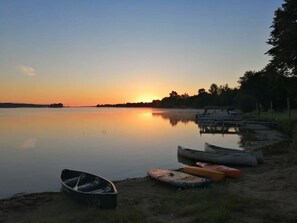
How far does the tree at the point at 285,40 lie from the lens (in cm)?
3031

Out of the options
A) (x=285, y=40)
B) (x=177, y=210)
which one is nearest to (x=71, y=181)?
(x=177, y=210)

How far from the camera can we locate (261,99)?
261ft

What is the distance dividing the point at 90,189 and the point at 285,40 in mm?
24075

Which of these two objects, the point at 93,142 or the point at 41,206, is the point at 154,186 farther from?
the point at 93,142

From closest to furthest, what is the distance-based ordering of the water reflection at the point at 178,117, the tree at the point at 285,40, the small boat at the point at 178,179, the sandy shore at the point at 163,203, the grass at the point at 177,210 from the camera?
the grass at the point at 177,210 → the sandy shore at the point at 163,203 → the small boat at the point at 178,179 → the tree at the point at 285,40 → the water reflection at the point at 178,117

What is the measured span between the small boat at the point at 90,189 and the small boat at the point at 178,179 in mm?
2714

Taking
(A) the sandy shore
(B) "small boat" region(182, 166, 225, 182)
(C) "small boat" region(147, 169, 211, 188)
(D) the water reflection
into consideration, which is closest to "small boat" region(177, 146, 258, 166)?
(A) the sandy shore

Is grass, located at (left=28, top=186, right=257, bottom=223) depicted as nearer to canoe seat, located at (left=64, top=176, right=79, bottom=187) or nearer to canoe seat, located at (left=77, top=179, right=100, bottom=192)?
canoe seat, located at (left=77, top=179, right=100, bottom=192)

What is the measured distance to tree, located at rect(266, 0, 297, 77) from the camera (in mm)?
30312

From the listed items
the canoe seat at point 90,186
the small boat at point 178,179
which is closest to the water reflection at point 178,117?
the small boat at point 178,179

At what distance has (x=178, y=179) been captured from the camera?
14117 millimetres

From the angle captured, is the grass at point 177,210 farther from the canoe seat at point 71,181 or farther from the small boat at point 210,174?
the canoe seat at point 71,181

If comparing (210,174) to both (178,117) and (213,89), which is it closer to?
(178,117)

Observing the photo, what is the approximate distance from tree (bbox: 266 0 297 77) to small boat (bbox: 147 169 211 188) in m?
19.8
